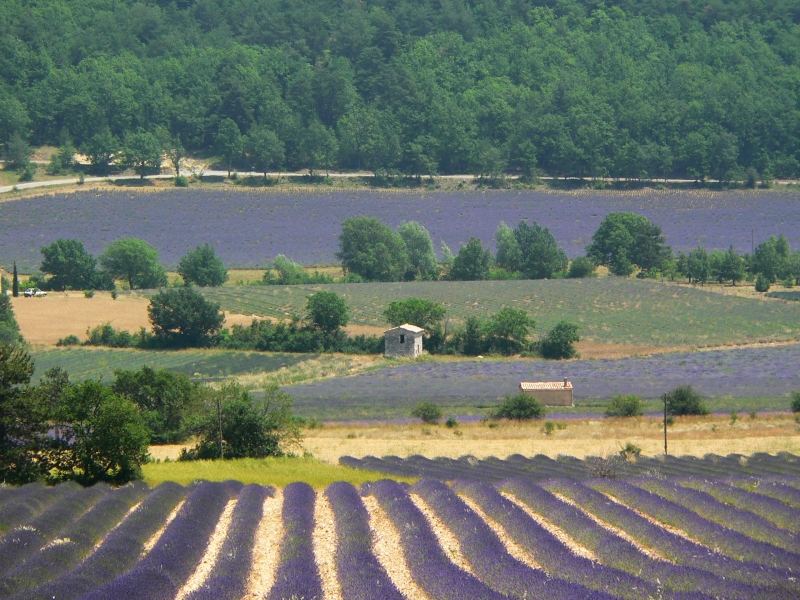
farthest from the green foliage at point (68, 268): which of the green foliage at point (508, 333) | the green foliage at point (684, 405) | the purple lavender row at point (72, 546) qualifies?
the purple lavender row at point (72, 546)

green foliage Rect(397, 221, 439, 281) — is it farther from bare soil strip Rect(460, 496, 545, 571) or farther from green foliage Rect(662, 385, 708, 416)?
bare soil strip Rect(460, 496, 545, 571)

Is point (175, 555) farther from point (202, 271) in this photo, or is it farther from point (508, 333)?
point (202, 271)

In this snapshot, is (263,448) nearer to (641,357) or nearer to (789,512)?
(789,512)

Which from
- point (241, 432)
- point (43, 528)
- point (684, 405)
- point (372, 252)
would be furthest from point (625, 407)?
point (372, 252)

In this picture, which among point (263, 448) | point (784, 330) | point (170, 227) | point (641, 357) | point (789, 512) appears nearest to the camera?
point (789, 512)

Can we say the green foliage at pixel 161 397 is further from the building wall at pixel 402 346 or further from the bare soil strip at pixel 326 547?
the building wall at pixel 402 346

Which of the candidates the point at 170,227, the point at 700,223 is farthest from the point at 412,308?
the point at 700,223
